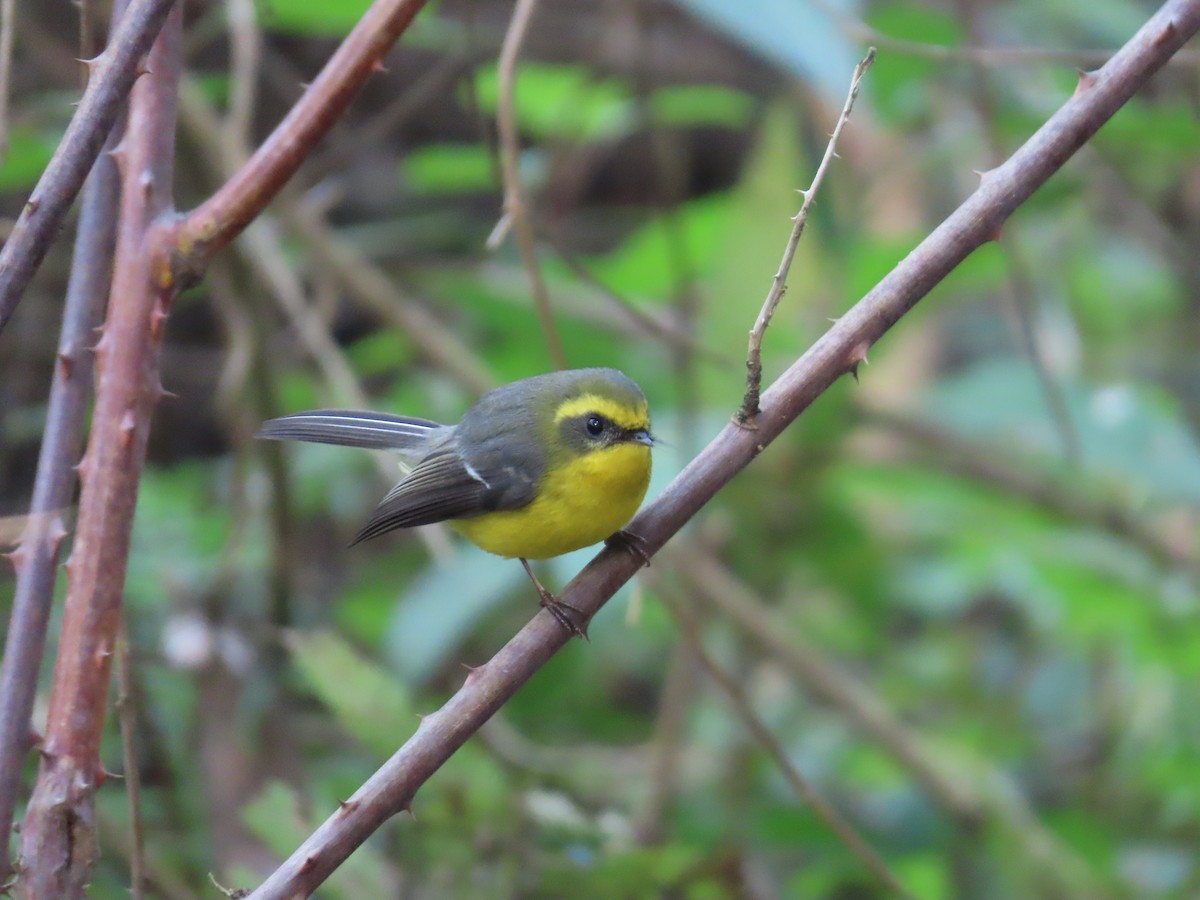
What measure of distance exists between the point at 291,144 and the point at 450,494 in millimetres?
1308

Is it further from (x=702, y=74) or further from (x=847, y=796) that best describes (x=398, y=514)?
(x=702, y=74)

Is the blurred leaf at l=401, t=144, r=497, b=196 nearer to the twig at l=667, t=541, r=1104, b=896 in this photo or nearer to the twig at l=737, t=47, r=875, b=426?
the twig at l=667, t=541, r=1104, b=896

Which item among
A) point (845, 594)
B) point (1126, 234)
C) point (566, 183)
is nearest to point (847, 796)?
point (845, 594)

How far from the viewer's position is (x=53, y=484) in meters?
1.73

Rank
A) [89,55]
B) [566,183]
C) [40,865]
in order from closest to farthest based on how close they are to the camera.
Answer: [40,865] → [89,55] → [566,183]

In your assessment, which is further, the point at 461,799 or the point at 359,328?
the point at 359,328

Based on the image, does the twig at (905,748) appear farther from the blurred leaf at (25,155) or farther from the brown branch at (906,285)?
the blurred leaf at (25,155)

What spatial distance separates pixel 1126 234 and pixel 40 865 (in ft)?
23.9

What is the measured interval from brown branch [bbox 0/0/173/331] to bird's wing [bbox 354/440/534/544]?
1.39 meters

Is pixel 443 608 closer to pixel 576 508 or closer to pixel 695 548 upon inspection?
pixel 695 548

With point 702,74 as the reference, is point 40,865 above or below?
below

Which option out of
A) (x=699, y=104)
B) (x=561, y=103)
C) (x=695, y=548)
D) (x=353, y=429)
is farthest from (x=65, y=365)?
(x=699, y=104)

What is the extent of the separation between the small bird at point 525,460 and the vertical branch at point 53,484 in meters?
0.73

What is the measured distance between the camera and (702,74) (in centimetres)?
773
